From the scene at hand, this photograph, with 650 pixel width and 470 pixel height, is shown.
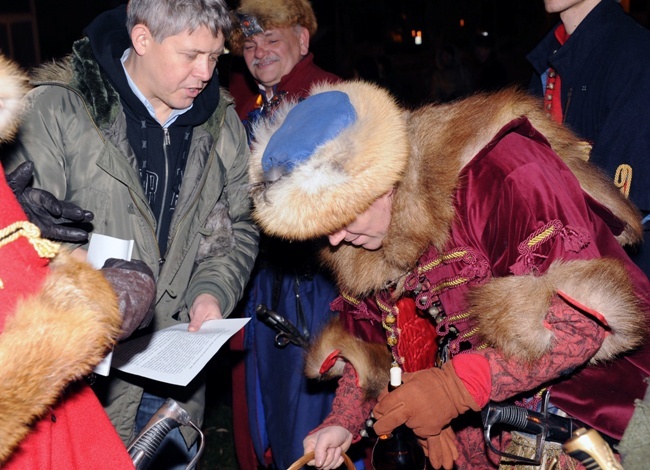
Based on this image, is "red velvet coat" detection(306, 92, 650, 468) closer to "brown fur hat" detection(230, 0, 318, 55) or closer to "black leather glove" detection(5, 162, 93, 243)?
"black leather glove" detection(5, 162, 93, 243)

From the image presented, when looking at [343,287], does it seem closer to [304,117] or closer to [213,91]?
[304,117]

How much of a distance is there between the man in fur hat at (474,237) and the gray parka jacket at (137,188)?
514mm

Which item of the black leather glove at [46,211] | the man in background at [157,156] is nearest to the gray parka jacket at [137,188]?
the man in background at [157,156]

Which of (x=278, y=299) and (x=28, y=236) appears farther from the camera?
(x=278, y=299)

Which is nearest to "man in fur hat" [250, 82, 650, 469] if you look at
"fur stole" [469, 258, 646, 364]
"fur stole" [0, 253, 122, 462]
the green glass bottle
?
"fur stole" [469, 258, 646, 364]

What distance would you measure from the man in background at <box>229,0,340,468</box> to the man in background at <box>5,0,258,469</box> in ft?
1.89

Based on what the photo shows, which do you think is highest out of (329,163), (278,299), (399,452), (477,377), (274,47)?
(329,163)

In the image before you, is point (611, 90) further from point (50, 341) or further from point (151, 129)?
point (50, 341)

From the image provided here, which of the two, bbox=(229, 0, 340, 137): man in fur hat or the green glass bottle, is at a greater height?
bbox=(229, 0, 340, 137): man in fur hat

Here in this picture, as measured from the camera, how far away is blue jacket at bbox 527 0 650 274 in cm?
248

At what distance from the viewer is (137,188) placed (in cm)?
227

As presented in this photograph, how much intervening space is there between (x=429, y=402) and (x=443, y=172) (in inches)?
23.7

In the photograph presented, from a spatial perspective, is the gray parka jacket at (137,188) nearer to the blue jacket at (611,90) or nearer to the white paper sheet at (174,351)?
the white paper sheet at (174,351)

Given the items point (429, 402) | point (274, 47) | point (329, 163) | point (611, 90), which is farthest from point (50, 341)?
point (274, 47)
